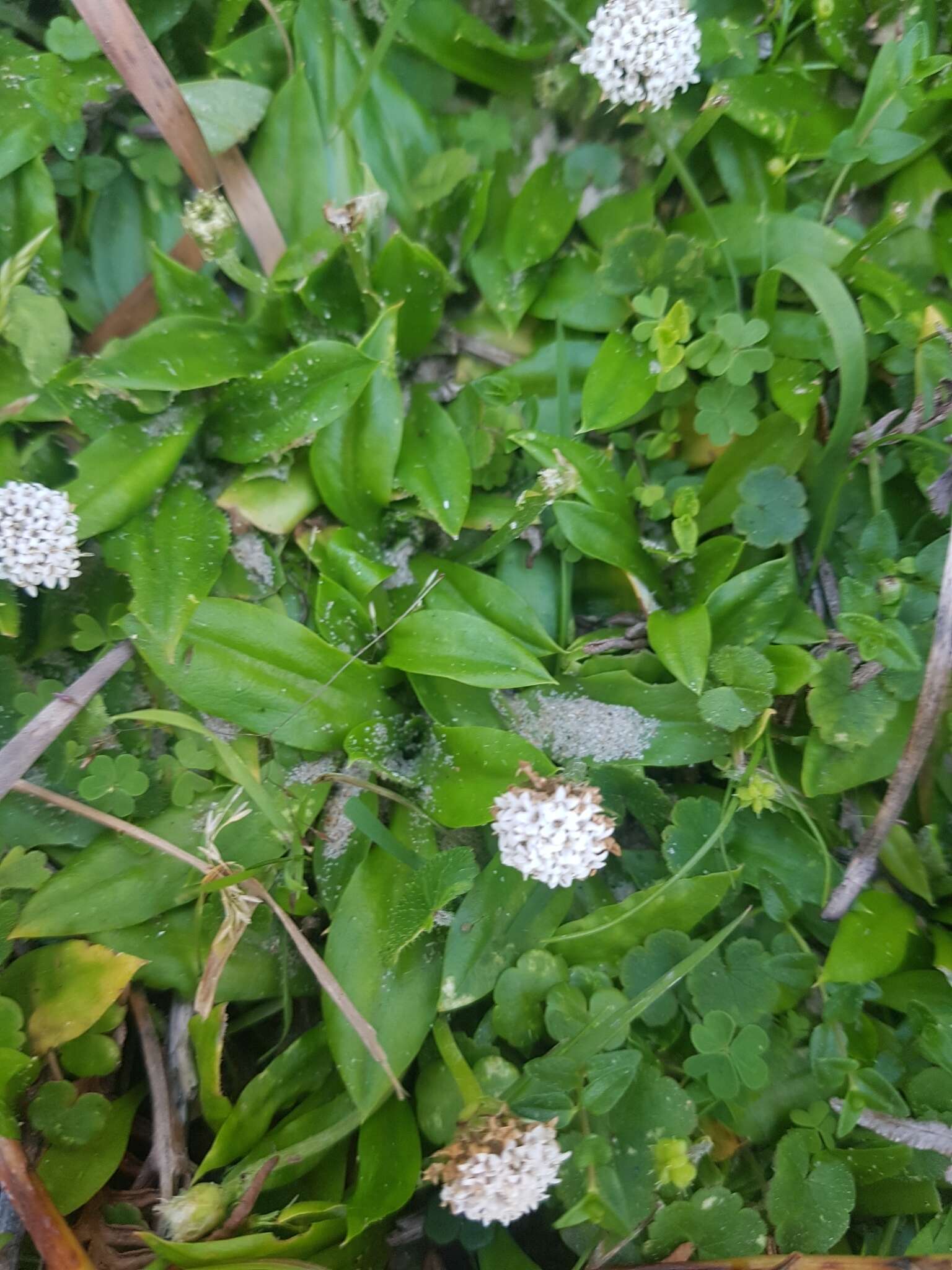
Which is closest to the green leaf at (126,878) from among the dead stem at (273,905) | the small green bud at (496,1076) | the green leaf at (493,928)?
the dead stem at (273,905)

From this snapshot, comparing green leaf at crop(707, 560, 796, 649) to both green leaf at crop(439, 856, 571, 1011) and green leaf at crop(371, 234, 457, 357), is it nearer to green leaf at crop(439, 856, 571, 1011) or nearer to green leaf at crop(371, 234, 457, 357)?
green leaf at crop(439, 856, 571, 1011)

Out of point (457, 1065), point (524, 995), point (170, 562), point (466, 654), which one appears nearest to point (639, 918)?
point (524, 995)

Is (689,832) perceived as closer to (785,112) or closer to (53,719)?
(53,719)

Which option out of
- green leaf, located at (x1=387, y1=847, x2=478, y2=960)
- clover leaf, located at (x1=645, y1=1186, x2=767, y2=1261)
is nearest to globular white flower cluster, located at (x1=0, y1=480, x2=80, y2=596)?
green leaf, located at (x1=387, y1=847, x2=478, y2=960)

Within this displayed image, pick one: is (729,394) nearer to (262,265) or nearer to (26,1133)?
(262,265)

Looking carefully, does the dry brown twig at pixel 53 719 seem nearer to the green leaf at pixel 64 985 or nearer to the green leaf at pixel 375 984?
the green leaf at pixel 64 985
